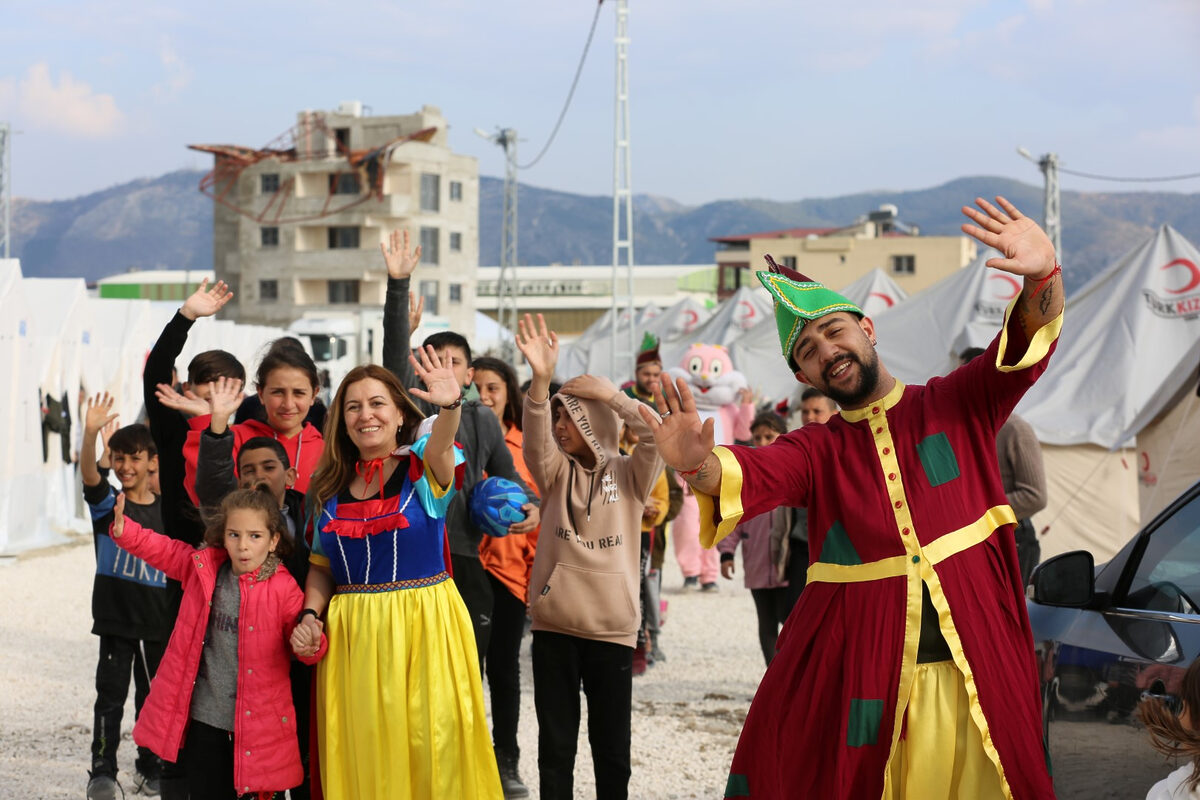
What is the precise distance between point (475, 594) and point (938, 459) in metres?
2.89

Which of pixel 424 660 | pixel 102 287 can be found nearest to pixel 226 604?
pixel 424 660

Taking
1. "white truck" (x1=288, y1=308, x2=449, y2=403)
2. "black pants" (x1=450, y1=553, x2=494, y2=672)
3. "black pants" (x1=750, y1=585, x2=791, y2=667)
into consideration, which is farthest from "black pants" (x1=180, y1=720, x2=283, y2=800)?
"white truck" (x1=288, y1=308, x2=449, y2=403)

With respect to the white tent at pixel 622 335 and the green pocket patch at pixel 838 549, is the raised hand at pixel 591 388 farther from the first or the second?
the white tent at pixel 622 335

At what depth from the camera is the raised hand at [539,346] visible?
5.05 meters

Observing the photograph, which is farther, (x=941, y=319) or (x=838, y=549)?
(x=941, y=319)

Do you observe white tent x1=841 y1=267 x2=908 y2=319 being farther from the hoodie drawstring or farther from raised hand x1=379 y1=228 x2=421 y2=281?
the hoodie drawstring

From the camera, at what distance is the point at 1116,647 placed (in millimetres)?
3514

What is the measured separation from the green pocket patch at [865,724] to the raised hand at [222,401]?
262cm

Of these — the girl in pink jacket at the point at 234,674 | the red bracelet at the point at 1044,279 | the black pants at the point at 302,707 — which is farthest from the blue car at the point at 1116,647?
the black pants at the point at 302,707

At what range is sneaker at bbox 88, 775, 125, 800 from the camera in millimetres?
5676

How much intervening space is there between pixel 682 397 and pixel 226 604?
2067 millimetres

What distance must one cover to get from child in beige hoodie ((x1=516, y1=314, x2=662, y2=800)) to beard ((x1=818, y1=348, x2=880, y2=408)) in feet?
5.21

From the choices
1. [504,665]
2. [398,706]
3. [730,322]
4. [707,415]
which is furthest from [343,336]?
[398,706]

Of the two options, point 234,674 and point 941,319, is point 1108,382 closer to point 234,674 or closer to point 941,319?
point 941,319
